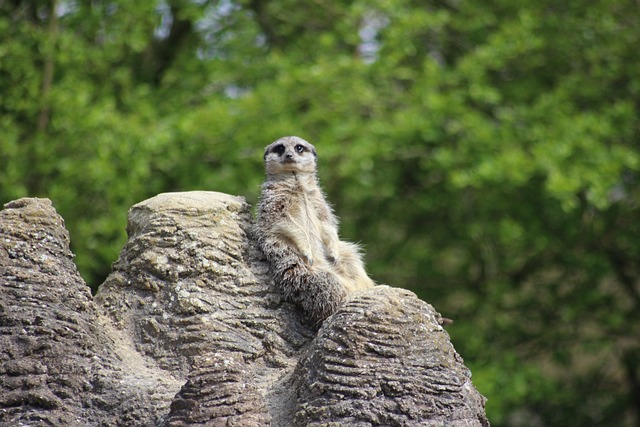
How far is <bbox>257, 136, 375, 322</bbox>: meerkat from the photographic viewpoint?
4.54m

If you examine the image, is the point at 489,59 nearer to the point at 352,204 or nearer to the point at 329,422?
the point at 352,204

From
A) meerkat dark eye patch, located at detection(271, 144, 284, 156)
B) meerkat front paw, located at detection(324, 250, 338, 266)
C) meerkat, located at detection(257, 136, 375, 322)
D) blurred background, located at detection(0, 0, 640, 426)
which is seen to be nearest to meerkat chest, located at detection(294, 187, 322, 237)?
meerkat, located at detection(257, 136, 375, 322)

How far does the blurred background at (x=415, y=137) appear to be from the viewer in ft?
33.1

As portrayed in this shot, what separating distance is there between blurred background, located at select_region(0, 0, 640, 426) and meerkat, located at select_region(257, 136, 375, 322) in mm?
4493

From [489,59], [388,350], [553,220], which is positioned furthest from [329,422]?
[553,220]

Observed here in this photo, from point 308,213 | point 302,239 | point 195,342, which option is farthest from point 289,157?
point 195,342

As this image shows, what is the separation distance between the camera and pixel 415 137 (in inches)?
458

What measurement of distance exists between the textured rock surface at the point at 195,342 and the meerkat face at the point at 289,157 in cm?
79

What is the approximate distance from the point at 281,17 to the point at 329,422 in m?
9.91

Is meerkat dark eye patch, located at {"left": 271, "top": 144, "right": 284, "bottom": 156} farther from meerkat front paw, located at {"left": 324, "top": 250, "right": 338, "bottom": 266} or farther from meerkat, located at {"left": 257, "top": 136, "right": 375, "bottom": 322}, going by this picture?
meerkat front paw, located at {"left": 324, "top": 250, "right": 338, "bottom": 266}

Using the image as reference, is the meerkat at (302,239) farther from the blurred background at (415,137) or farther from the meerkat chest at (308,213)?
the blurred background at (415,137)

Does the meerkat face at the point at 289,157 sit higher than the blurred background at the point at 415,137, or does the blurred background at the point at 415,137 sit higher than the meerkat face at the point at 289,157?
the blurred background at the point at 415,137

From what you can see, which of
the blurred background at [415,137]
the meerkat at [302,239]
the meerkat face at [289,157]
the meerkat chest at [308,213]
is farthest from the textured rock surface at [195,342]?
the blurred background at [415,137]

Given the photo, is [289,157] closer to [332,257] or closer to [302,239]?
[332,257]
